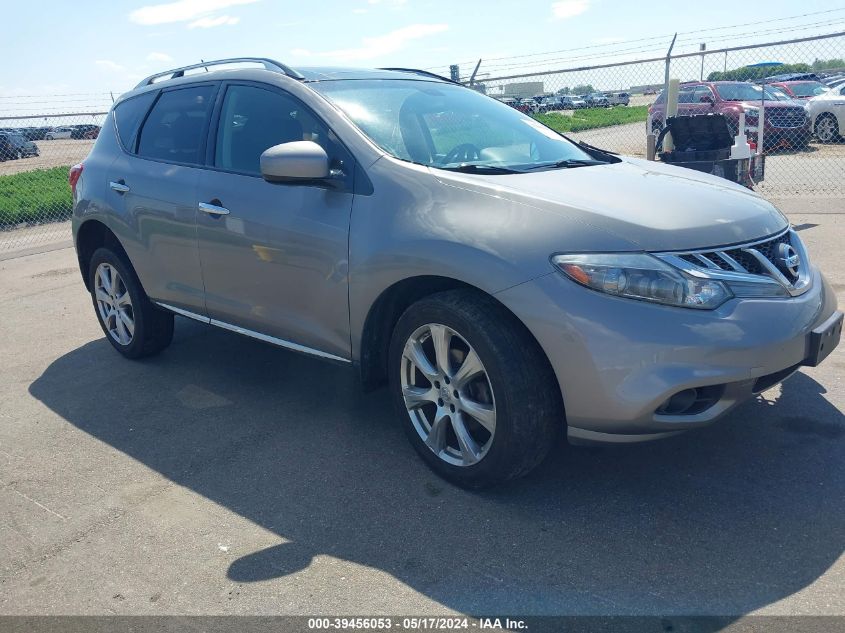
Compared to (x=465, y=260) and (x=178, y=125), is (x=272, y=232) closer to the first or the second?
(x=465, y=260)

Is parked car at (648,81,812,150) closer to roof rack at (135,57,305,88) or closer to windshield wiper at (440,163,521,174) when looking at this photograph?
roof rack at (135,57,305,88)

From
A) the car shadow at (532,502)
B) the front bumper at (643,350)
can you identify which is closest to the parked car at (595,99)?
the car shadow at (532,502)

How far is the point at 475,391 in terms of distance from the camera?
322cm

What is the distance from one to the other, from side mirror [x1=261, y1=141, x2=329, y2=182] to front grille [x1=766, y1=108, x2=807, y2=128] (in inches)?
593

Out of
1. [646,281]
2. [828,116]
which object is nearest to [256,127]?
[646,281]

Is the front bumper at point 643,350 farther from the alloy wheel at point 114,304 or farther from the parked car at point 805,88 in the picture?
the parked car at point 805,88

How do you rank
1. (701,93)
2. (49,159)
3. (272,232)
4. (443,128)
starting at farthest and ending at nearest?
(49,159) → (701,93) → (443,128) → (272,232)

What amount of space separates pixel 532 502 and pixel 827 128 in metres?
17.2

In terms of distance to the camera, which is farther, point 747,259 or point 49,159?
point 49,159

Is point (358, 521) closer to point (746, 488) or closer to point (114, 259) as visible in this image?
point (746, 488)

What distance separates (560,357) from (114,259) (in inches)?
Answer: 133

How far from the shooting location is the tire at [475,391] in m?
2.97

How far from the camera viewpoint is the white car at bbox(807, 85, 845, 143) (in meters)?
16.8

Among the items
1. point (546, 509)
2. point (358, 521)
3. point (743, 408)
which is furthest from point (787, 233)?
point (358, 521)
